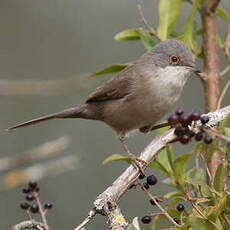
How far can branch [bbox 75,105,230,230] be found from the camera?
122 inches

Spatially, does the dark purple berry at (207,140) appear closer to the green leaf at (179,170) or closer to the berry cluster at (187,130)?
the berry cluster at (187,130)

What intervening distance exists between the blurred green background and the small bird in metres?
2.24

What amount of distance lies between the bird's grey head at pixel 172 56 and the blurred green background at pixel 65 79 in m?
2.60

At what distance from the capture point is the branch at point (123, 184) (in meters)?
3.11

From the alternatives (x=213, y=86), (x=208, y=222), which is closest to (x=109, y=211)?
(x=208, y=222)

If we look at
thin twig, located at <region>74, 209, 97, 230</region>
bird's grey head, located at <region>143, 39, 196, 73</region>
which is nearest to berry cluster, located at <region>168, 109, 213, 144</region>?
thin twig, located at <region>74, 209, 97, 230</region>

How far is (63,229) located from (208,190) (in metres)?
6.00

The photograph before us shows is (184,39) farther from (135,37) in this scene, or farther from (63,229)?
(63,229)

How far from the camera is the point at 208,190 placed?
3295 mm

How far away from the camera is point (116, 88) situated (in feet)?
19.5

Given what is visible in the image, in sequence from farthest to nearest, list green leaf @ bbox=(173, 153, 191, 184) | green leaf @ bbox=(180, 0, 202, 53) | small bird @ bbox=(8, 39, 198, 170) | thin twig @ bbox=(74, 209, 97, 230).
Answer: small bird @ bbox=(8, 39, 198, 170)
green leaf @ bbox=(180, 0, 202, 53)
green leaf @ bbox=(173, 153, 191, 184)
thin twig @ bbox=(74, 209, 97, 230)

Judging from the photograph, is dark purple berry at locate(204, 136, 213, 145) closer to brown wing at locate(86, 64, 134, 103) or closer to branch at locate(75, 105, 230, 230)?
branch at locate(75, 105, 230, 230)

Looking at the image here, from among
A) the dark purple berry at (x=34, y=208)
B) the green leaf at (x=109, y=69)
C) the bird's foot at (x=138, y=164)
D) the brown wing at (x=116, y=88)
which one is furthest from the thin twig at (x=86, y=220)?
the brown wing at (x=116, y=88)

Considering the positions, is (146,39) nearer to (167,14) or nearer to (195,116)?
(167,14)
